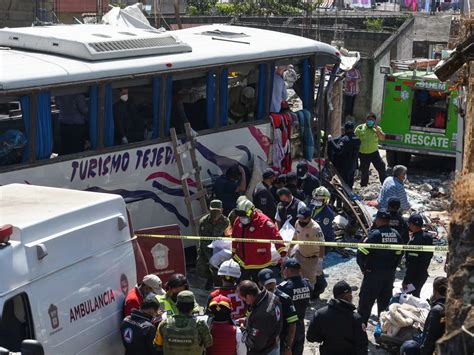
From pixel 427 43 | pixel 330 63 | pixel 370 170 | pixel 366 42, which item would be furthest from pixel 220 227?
pixel 427 43

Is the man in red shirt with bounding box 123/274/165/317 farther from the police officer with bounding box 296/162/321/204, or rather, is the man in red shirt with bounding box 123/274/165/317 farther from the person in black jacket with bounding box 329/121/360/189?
the person in black jacket with bounding box 329/121/360/189

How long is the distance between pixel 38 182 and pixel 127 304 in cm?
336

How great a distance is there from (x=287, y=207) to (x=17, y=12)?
12.7 metres

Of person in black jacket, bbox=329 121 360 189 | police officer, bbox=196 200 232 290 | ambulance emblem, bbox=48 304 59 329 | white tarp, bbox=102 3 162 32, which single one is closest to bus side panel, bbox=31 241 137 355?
ambulance emblem, bbox=48 304 59 329

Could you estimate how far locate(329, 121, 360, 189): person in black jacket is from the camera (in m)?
15.7

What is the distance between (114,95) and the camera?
11672mm

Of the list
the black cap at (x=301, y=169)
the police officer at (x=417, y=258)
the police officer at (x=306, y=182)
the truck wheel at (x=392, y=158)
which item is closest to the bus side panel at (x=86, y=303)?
the police officer at (x=417, y=258)

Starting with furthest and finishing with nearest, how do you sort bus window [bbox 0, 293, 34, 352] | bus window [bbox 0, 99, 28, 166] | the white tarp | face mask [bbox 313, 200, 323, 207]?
the white tarp < face mask [bbox 313, 200, 323, 207] < bus window [bbox 0, 99, 28, 166] < bus window [bbox 0, 293, 34, 352]

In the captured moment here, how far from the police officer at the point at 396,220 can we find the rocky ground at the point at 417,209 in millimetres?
531

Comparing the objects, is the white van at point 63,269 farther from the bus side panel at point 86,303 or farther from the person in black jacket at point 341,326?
the person in black jacket at point 341,326

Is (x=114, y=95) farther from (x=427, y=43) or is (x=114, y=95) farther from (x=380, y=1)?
(x=380, y=1)

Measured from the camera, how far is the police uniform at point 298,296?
8680mm

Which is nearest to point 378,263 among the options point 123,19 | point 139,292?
point 139,292

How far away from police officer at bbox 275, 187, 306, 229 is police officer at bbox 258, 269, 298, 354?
3518mm
